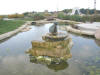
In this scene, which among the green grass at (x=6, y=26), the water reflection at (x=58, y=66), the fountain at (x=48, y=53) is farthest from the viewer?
the green grass at (x=6, y=26)

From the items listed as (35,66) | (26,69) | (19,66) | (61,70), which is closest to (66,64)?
(61,70)

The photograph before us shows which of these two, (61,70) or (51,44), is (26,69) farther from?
(51,44)

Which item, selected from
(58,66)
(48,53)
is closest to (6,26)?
(48,53)

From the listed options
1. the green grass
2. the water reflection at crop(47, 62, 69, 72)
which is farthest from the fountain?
the green grass

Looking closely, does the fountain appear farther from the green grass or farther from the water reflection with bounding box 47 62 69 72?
the green grass

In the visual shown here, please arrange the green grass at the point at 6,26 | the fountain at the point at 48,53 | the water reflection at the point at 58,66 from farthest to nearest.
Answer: the green grass at the point at 6,26, the fountain at the point at 48,53, the water reflection at the point at 58,66

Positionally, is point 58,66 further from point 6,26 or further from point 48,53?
point 6,26

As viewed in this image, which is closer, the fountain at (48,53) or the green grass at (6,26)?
the fountain at (48,53)

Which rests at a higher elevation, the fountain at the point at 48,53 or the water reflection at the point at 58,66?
the fountain at the point at 48,53

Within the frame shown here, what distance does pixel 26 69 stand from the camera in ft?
21.1

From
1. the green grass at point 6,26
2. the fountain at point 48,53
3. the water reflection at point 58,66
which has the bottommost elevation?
the water reflection at point 58,66

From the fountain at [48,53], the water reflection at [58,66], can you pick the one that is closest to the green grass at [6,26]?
the fountain at [48,53]

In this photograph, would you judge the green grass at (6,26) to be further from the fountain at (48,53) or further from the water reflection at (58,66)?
the water reflection at (58,66)

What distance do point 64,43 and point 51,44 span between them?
117 cm
